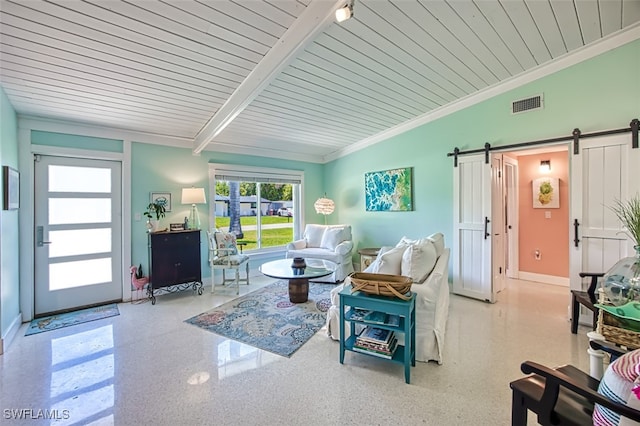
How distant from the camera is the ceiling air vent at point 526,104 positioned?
3.54 metres

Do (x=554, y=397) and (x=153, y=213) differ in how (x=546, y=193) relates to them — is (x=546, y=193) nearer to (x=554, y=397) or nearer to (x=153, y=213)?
(x=554, y=397)

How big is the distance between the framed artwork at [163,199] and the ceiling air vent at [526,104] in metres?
4.99

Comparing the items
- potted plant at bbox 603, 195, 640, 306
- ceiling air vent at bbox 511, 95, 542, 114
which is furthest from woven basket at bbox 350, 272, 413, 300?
ceiling air vent at bbox 511, 95, 542, 114

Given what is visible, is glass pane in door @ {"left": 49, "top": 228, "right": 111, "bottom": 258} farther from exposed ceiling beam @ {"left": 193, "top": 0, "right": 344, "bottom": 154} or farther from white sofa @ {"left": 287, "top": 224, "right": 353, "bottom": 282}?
white sofa @ {"left": 287, "top": 224, "right": 353, "bottom": 282}

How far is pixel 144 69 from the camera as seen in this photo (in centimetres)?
274

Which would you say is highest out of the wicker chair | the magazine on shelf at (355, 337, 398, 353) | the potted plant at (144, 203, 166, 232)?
the potted plant at (144, 203, 166, 232)

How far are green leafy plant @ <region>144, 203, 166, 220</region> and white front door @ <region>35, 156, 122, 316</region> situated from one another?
1.13ft

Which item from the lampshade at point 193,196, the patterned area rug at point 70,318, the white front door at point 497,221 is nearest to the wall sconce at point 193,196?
the lampshade at point 193,196

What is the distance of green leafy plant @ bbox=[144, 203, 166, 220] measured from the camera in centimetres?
413

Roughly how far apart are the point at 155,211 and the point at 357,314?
3433 millimetres

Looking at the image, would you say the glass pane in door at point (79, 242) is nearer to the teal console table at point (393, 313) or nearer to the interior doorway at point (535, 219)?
the teal console table at point (393, 313)

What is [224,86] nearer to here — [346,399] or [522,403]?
[346,399]

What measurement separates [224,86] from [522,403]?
142 inches

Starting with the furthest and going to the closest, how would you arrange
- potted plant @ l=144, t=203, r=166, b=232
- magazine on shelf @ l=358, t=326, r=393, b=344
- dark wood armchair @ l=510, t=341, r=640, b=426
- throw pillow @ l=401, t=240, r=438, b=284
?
potted plant @ l=144, t=203, r=166, b=232
throw pillow @ l=401, t=240, r=438, b=284
magazine on shelf @ l=358, t=326, r=393, b=344
dark wood armchair @ l=510, t=341, r=640, b=426
